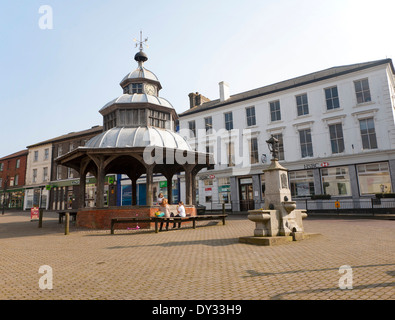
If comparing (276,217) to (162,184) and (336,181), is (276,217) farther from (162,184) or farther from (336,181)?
(162,184)

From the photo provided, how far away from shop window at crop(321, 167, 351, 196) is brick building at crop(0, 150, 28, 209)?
4460cm

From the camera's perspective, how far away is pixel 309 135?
25000 mm

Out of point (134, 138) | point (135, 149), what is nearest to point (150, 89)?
point (134, 138)

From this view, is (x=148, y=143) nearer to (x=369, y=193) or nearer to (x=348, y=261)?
(x=348, y=261)

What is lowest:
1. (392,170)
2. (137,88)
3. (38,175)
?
(392,170)

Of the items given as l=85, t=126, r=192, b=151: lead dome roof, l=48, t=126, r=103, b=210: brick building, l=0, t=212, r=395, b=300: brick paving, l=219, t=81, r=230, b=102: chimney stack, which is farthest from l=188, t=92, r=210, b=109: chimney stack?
l=0, t=212, r=395, b=300: brick paving

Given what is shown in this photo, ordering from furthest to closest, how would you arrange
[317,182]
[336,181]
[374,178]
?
[317,182]
[336,181]
[374,178]

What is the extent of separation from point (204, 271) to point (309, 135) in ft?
74.4

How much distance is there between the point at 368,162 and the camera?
21812 millimetres

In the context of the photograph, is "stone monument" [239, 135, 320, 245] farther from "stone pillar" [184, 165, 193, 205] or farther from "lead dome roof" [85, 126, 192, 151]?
"lead dome roof" [85, 126, 192, 151]

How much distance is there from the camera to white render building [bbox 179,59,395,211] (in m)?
21.9

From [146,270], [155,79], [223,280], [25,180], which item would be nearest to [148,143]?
[155,79]
